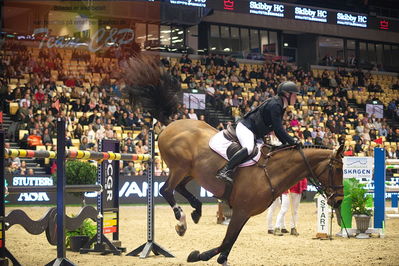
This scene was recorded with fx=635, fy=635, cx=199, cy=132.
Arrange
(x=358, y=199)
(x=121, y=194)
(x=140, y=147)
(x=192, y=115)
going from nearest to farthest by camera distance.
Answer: (x=358, y=199)
(x=121, y=194)
(x=140, y=147)
(x=192, y=115)

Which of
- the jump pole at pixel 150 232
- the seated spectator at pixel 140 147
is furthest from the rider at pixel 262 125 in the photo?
the seated spectator at pixel 140 147

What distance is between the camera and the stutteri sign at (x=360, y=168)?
1431 centimetres

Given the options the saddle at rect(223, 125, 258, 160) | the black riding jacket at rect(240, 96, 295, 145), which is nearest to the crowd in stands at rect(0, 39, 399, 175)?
the saddle at rect(223, 125, 258, 160)

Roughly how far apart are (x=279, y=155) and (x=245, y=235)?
493cm

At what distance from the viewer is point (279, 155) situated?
28.6ft

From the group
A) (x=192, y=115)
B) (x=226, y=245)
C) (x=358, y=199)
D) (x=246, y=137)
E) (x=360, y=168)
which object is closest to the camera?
(x=226, y=245)

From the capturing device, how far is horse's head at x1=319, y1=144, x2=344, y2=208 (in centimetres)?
865

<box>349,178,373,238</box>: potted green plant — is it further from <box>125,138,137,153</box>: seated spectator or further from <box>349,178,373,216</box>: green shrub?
<box>125,138,137,153</box>: seated spectator

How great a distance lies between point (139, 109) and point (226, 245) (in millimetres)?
13632

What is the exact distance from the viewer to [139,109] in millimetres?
21547

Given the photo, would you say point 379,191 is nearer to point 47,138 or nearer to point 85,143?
point 85,143

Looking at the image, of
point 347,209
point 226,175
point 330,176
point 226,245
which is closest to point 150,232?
point 226,245

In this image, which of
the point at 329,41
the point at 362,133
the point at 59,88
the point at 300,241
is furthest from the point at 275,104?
the point at 329,41

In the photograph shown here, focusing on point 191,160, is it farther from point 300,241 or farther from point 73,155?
point 300,241
